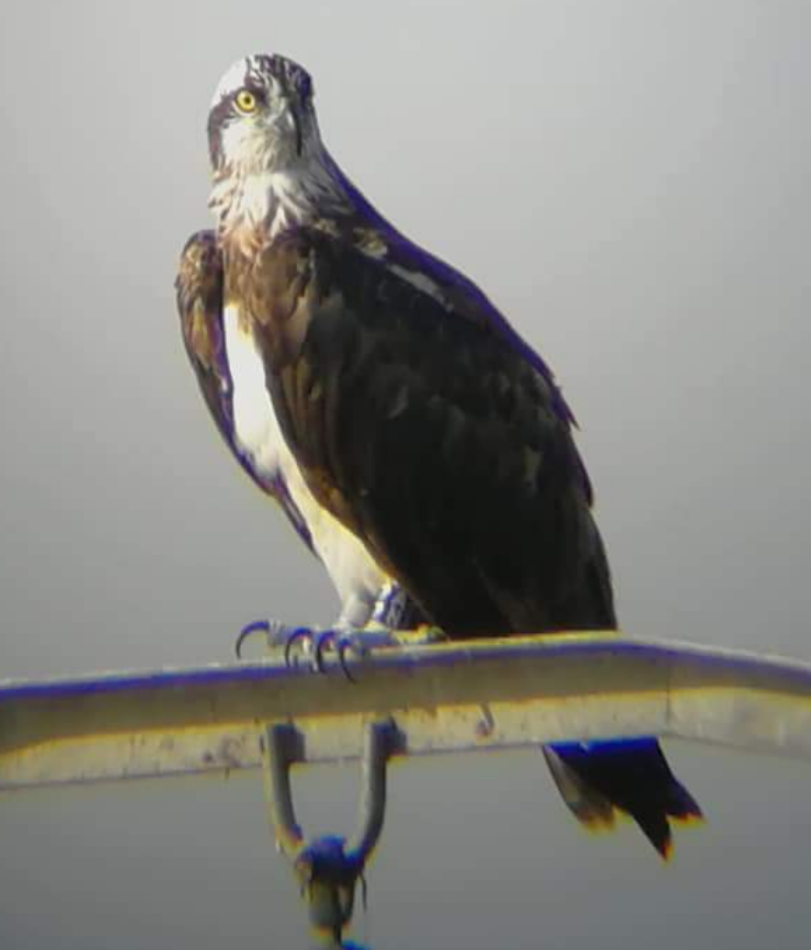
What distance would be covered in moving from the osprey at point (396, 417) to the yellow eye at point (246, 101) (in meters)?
0.19

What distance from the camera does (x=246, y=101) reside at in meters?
5.16

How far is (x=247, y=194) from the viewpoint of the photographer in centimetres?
501

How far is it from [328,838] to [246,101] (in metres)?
2.99

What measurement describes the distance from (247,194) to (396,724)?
98.1 inches

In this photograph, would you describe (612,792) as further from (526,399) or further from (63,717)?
(63,717)

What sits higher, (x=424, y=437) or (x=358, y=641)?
(x=424, y=437)

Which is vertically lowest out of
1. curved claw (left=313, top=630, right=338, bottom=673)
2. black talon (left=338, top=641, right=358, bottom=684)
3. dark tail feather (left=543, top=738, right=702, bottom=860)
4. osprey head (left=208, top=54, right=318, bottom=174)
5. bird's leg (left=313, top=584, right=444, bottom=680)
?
dark tail feather (left=543, top=738, right=702, bottom=860)

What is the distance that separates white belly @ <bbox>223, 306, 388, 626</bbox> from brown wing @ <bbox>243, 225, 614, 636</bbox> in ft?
0.35

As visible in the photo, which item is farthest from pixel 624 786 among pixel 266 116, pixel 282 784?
pixel 266 116

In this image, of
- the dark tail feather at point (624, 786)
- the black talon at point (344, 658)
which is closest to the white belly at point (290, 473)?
the dark tail feather at point (624, 786)

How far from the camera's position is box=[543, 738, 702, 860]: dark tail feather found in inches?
153

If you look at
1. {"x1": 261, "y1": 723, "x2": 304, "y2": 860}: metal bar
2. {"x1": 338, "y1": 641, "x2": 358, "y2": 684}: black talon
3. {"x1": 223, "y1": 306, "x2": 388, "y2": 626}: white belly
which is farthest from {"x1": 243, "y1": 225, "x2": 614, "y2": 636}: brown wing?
{"x1": 261, "y1": 723, "x2": 304, "y2": 860}: metal bar

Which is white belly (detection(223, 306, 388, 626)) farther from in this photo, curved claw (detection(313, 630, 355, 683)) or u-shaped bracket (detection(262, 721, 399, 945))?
u-shaped bracket (detection(262, 721, 399, 945))

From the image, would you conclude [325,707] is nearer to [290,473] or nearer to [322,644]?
[322,644]
